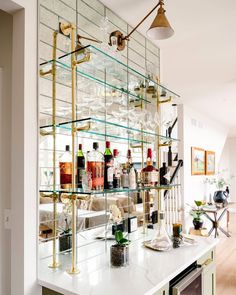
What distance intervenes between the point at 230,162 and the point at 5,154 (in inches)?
418

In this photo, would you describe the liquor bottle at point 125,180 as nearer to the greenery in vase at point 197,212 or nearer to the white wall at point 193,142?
the greenery in vase at point 197,212

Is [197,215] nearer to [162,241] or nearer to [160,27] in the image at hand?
[162,241]

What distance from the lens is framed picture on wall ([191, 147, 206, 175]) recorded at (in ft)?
19.8

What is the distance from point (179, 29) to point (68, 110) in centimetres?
139

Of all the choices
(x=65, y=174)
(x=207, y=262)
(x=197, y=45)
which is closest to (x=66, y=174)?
(x=65, y=174)

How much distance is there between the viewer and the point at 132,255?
197 cm

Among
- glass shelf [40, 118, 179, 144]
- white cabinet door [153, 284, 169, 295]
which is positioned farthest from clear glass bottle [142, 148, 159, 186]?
white cabinet door [153, 284, 169, 295]

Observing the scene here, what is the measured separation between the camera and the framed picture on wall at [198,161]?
19.8 feet

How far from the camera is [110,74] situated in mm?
2215

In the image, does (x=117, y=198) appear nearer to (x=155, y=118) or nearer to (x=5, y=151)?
(x=155, y=118)

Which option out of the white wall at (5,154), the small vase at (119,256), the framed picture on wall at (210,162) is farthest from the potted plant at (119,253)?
the framed picture on wall at (210,162)

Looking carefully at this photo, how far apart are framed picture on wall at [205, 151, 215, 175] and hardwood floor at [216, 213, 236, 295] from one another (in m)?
1.51

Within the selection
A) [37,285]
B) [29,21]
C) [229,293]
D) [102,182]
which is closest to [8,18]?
[29,21]

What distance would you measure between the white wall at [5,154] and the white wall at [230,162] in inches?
400
